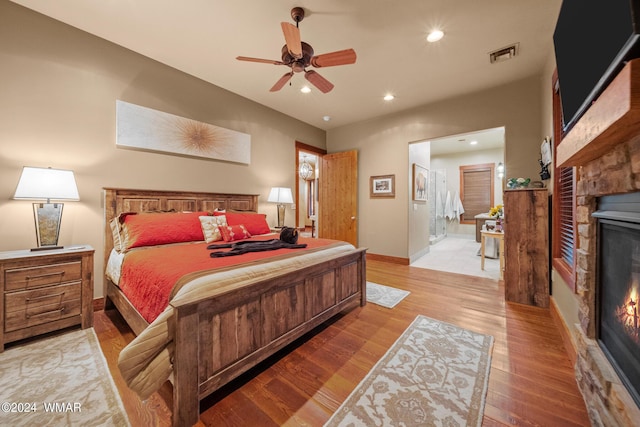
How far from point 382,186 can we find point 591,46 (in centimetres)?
375

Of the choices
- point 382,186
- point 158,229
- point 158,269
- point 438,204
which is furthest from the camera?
point 438,204

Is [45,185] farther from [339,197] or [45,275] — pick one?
[339,197]

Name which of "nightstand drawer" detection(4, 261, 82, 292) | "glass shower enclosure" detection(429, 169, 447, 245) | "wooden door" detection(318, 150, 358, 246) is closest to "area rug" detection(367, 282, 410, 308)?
"wooden door" detection(318, 150, 358, 246)

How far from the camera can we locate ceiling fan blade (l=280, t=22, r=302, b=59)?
1.84 metres

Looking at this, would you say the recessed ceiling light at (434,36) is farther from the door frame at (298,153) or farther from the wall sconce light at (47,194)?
the wall sconce light at (47,194)

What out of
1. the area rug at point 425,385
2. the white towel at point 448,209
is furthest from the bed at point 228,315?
the white towel at point 448,209

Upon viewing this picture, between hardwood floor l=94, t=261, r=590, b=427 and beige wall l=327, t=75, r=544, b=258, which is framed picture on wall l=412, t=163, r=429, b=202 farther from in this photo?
hardwood floor l=94, t=261, r=590, b=427

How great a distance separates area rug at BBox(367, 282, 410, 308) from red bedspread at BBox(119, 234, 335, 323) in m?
1.21

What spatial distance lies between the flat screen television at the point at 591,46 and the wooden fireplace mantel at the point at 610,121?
105mm

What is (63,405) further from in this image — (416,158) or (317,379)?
(416,158)

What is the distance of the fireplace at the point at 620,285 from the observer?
3.26 ft

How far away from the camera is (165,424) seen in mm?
1246

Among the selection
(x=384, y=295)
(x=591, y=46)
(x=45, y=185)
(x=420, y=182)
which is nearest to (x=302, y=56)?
(x=591, y=46)

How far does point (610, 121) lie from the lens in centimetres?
81
